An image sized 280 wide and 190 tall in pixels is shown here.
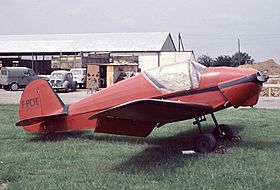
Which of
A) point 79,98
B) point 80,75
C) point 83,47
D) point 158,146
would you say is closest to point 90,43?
point 83,47

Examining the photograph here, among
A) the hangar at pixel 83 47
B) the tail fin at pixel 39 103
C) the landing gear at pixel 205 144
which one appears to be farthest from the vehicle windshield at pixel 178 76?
the hangar at pixel 83 47

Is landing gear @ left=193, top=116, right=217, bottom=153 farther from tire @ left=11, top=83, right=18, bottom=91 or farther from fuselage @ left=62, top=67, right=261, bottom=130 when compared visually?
tire @ left=11, top=83, right=18, bottom=91

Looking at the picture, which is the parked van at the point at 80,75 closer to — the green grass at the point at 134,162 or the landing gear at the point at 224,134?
the green grass at the point at 134,162

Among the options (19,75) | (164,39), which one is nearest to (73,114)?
(19,75)

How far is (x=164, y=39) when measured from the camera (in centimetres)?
5369

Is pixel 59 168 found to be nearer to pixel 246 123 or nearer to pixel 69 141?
pixel 69 141

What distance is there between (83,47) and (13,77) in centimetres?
1829

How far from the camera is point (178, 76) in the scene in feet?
26.3

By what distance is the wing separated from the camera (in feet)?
20.4

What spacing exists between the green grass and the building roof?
133 feet

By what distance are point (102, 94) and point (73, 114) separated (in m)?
0.84

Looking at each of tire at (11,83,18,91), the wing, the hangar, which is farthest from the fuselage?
the hangar

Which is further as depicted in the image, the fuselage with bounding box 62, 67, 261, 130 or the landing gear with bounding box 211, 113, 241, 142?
the landing gear with bounding box 211, 113, 241, 142

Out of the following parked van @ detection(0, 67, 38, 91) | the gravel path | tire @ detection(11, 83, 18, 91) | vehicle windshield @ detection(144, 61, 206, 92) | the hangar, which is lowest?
the gravel path
